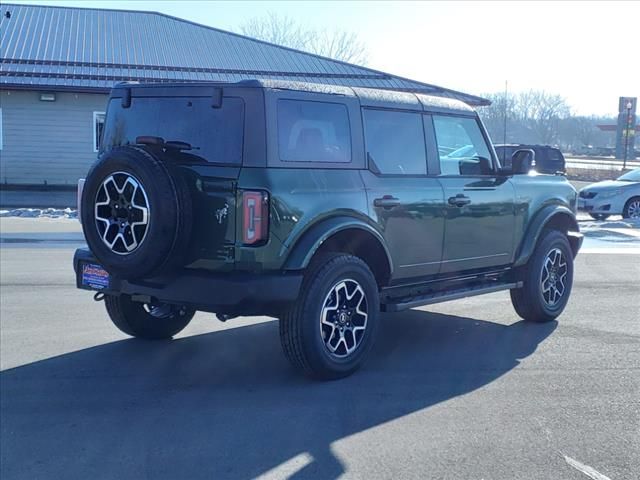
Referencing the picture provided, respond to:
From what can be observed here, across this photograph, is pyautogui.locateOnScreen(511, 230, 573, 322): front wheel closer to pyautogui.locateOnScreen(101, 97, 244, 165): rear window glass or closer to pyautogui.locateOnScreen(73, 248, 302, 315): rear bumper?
pyautogui.locateOnScreen(73, 248, 302, 315): rear bumper

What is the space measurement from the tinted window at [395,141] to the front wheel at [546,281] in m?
1.78

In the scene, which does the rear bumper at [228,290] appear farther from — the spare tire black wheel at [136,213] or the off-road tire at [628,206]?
the off-road tire at [628,206]

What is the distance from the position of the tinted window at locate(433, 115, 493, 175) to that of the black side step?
1.01 m

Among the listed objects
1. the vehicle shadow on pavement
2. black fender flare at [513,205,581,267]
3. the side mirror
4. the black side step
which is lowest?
the vehicle shadow on pavement

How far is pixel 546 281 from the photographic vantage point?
7.67m

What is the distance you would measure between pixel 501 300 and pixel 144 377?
4602 millimetres

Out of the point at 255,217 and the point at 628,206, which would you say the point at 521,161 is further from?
the point at 628,206

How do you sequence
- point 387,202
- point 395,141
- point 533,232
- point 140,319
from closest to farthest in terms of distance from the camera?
point 387,202 < point 395,141 < point 140,319 < point 533,232

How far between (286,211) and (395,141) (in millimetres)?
1521

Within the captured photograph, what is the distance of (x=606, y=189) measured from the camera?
62.7ft

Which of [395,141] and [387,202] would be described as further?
[395,141]

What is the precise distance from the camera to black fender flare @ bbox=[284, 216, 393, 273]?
17.2ft

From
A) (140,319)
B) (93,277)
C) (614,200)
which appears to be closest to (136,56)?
(614,200)

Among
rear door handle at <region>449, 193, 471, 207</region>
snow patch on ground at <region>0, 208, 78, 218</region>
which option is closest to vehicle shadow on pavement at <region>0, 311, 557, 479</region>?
rear door handle at <region>449, 193, 471, 207</region>
